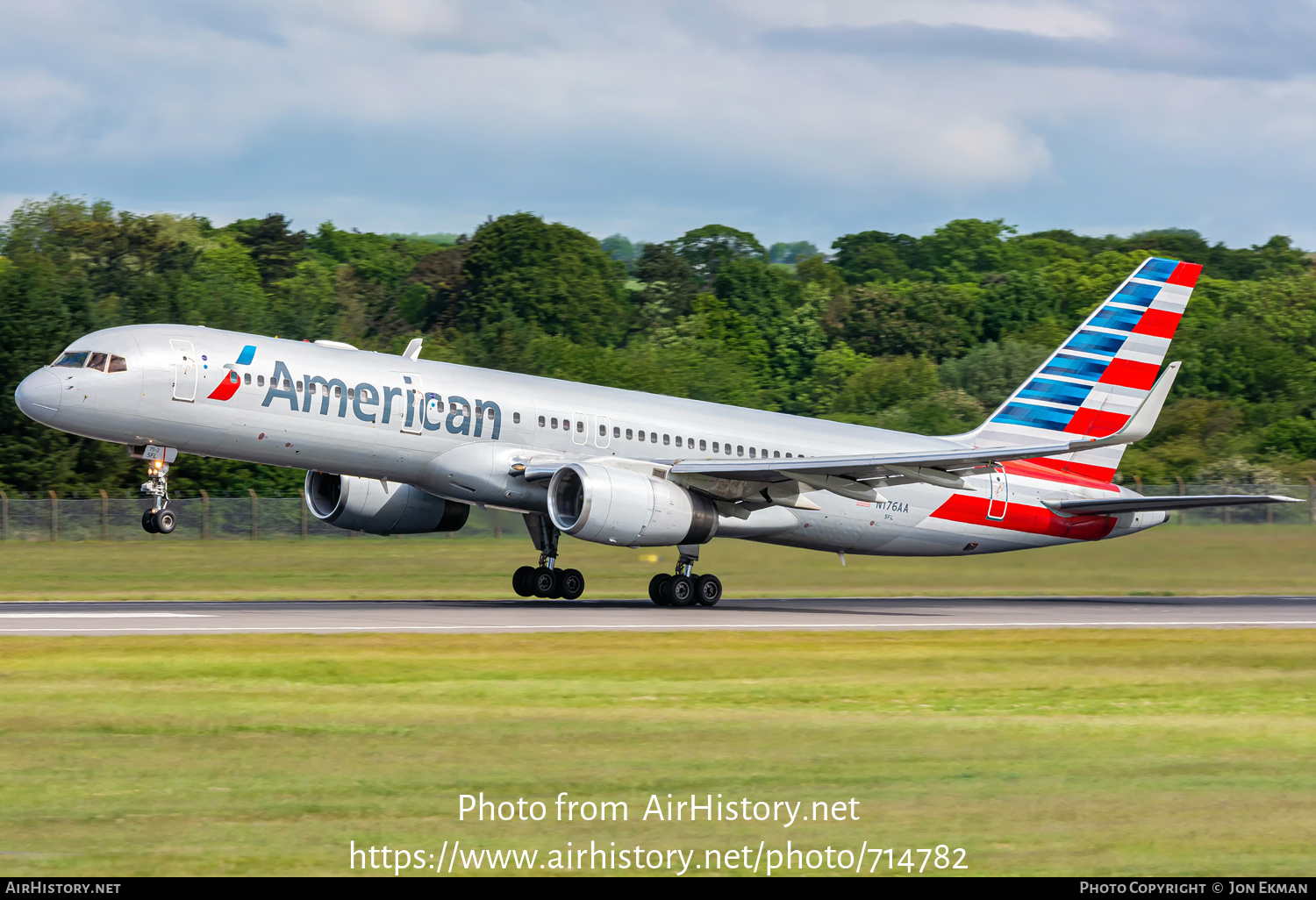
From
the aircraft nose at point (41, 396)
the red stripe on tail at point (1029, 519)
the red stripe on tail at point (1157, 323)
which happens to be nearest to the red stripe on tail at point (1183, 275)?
the red stripe on tail at point (1157, 323)

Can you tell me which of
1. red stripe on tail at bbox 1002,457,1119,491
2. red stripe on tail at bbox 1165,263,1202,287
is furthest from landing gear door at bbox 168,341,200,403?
red stripe on tail at bbox 1165,263,1202,287

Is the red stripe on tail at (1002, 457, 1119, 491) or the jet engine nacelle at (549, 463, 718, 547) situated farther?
the red stripe on tail at (1002, 457, 1119, 491)

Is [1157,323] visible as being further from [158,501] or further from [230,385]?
[158,501]

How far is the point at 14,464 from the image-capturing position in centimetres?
5925

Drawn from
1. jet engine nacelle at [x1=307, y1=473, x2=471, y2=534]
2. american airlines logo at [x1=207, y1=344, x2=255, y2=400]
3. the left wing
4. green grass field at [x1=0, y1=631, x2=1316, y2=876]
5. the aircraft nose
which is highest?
american airlines logo at [x1=207, y1=344, x2=255, y2=400]

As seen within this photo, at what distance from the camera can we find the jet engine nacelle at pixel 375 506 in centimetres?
3284

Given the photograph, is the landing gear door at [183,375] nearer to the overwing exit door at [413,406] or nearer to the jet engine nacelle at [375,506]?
the overwing exit door at [413,406]

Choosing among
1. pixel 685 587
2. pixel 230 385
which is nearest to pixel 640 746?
pixel 230 385

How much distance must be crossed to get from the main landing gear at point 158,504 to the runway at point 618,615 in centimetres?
148

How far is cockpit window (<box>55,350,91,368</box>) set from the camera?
2755cm

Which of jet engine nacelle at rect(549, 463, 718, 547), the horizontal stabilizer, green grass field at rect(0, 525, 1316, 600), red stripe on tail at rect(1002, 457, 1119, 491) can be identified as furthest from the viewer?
red stripe on tail at rect(1002, 457, 1119, 491)

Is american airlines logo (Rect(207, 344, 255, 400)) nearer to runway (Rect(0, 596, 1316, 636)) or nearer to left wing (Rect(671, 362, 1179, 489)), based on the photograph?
runway (Rect(0, 596, 1316, 636))

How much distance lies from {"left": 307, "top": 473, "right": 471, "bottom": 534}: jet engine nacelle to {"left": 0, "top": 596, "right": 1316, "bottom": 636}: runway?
1649 millimetres

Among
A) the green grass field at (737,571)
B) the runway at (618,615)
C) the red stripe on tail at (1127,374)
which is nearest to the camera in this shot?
the runway at (618,615)
